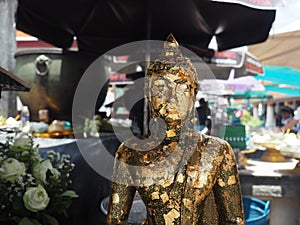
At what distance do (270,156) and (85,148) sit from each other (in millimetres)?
918

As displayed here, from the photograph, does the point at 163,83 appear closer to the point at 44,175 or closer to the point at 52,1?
the point at 44,175

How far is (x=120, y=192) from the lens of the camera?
57 centimetres

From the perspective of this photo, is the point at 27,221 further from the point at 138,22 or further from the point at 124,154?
the point at 138,22

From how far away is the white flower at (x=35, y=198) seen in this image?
2.49ft

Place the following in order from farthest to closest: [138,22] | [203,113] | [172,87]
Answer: [203,113]
[138,22]
[172,87]

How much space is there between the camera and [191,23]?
6.57 ft

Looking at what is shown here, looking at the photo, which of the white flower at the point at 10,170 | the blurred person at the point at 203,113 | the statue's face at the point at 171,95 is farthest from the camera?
the blurred person at the point at 203,113

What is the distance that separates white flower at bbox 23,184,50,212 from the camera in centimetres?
76

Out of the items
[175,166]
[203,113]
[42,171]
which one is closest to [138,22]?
[203,113]

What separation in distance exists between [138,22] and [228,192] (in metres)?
1.64

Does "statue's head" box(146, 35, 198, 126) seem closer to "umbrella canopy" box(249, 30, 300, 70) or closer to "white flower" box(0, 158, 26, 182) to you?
"white flower" box(0, 158, 26, 182)

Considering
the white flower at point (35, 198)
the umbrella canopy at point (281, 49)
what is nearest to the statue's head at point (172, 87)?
the white flower at point (35, 198)

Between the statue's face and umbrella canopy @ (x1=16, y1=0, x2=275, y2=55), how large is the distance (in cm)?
111

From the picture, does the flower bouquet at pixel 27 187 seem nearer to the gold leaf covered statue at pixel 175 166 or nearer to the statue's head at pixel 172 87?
the gold leaf covered statue at pixel 175 166
